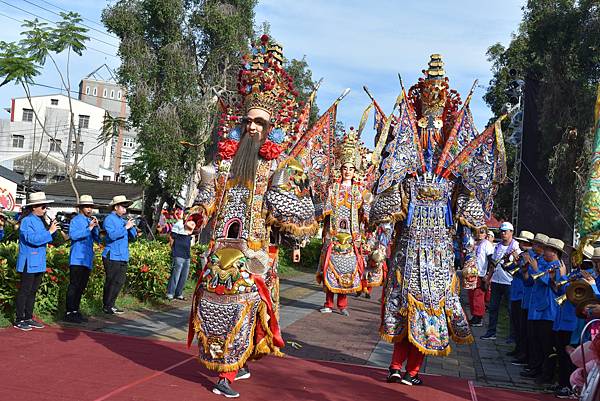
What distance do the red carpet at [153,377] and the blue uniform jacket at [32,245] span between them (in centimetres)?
76

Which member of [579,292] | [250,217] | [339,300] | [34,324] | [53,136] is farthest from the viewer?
[53,136]

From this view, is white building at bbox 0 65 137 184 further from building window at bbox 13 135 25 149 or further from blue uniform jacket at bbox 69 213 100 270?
blue uniform jacket at bbox 69 213 100 270

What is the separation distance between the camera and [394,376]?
606 centimetres

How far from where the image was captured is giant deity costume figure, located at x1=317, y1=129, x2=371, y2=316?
1083 cm

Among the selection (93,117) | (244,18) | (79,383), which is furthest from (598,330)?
(93,117)

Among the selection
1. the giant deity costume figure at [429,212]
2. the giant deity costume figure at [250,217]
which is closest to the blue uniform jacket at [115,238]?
the giant deity costume figure at [250,217]

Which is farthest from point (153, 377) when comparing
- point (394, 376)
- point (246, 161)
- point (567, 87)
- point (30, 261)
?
point (567, 87)

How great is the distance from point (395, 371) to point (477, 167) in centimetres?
Answer: 212

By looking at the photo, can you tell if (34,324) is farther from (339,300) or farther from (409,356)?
(339,300)

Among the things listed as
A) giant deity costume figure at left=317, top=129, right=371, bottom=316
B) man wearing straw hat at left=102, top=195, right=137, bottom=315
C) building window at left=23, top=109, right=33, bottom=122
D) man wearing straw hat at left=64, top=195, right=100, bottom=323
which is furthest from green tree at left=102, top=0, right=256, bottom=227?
building window at left=23, top=109, right=33, bottom=122

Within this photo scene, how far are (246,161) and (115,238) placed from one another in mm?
3954

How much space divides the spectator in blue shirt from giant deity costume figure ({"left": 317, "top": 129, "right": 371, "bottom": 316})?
2.30 metres

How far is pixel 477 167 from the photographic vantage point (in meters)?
6.20

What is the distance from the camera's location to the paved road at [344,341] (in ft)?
23.5
